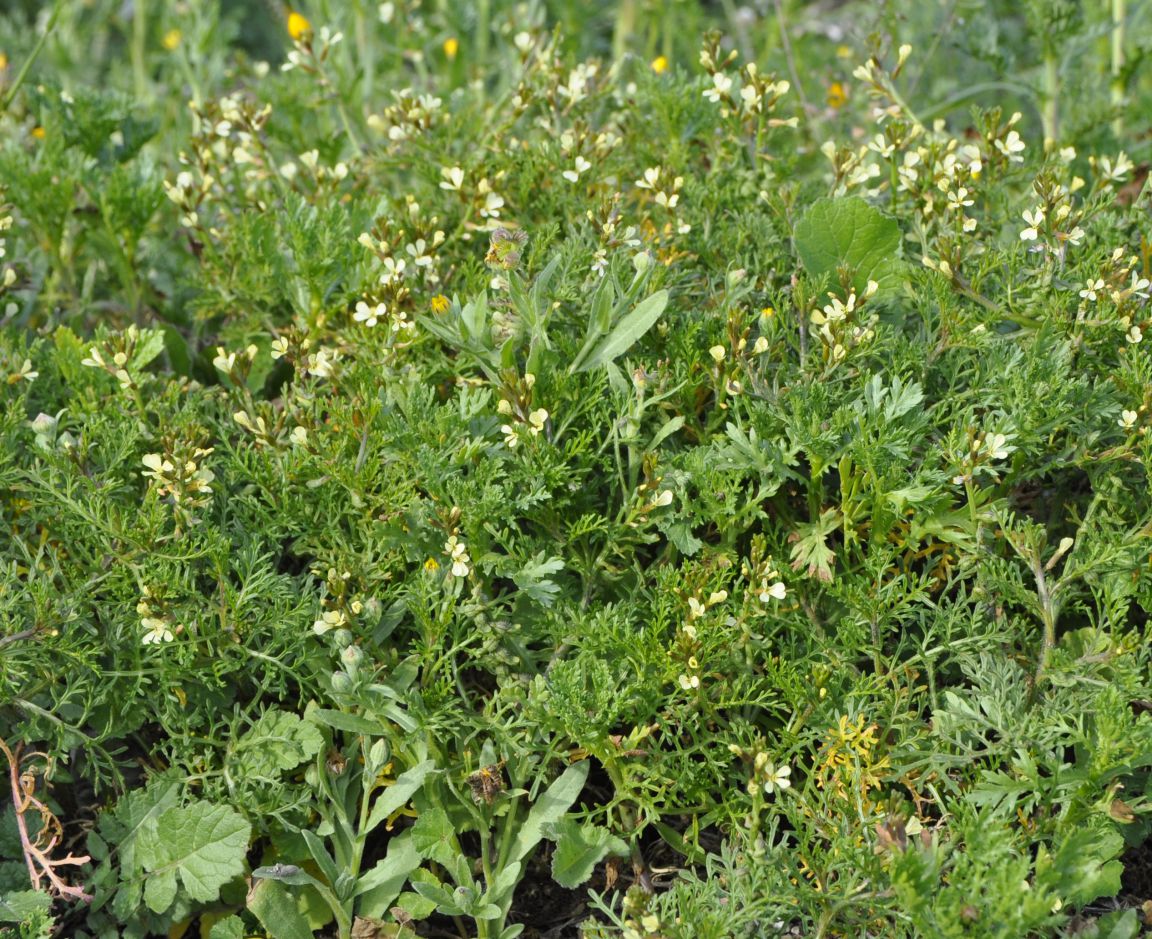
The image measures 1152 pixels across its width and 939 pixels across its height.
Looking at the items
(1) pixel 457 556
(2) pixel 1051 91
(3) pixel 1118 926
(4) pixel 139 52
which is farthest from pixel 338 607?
(4) pixel 139 52

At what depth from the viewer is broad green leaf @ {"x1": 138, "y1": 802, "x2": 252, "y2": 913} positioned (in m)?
2.43

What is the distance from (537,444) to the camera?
98.1 inches

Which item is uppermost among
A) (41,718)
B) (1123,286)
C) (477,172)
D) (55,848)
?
(477,172)

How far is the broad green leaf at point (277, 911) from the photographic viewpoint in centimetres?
243

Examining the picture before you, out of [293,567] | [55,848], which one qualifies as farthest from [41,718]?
[293,567]

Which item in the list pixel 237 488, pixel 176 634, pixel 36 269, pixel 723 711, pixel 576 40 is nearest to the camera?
pixel 176 634

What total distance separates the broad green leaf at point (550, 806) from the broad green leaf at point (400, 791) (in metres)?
0.23

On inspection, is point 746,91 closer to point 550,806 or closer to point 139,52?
point 550,806

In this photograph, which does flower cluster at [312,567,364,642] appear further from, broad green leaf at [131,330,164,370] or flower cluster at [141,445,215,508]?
broad green leaf at [131,330,164,370]

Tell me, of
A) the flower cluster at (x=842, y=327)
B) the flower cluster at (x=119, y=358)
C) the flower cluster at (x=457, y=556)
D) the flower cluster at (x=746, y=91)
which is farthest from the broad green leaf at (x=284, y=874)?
the flower cluster at (x=746, y=91)

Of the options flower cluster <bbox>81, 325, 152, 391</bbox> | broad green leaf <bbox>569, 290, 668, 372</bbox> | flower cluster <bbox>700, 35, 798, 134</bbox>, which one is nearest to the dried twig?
flower cluster <bbox>81, 325, 152, 391</bbox>

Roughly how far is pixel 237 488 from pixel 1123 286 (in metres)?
1.98

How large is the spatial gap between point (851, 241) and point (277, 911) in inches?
71.8

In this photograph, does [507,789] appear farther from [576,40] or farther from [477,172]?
[576,40]
